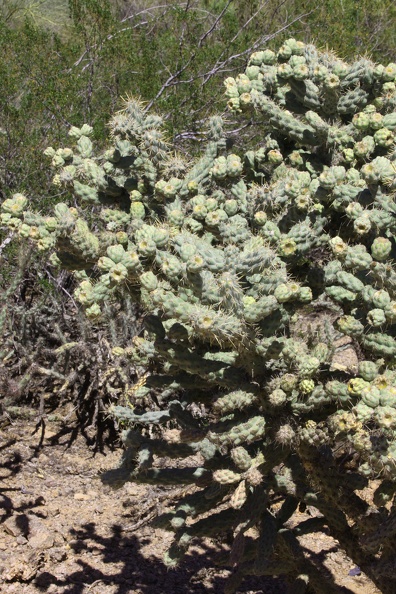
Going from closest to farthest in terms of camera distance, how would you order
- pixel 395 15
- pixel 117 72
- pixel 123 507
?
pixel 123 507 → pixel 117 72 → pixel 395 15

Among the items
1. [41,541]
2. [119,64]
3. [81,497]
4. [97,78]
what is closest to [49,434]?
[81,497]

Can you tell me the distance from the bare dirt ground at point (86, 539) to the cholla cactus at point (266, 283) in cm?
109

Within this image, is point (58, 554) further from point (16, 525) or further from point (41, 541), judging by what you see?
point (16, 525)

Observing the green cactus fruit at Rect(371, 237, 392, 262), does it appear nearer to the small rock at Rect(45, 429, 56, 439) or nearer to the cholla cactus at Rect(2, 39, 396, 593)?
the cholla cactus at Rect(2, 39, 396, 593)

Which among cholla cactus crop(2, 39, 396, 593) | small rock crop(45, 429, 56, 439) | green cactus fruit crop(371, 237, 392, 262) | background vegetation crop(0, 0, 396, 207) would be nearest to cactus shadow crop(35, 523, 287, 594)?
cholla cactus crop(2, 39, 396, 593)

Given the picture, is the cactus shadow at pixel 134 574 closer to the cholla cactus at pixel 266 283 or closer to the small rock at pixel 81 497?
the small rock at pixel 81 497

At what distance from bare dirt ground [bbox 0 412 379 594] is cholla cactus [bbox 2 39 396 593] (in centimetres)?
109

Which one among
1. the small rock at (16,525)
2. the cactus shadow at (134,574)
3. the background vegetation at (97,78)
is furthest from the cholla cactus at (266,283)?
the background vegetation at (97,78)

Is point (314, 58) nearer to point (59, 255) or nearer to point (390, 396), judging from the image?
point (59, 255)

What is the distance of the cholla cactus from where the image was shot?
8.69ft

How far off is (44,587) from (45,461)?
4.87ft

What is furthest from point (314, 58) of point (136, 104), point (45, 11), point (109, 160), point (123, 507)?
point (45, 11)

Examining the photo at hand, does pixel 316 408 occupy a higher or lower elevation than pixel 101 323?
higher

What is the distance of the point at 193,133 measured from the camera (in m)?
7.15
